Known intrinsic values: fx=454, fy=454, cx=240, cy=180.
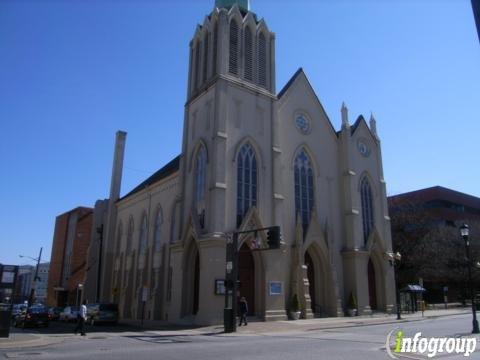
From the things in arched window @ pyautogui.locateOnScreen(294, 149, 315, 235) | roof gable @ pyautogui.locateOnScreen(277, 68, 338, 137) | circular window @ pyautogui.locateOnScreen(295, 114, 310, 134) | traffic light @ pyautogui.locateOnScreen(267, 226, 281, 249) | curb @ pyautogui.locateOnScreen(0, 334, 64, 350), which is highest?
roof gable @ pyautogui.locateOnScreen(277, 68, 338, 137)

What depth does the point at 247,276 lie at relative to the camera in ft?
99.1

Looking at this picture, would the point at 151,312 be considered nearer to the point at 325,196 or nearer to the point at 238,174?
the point at 238,174

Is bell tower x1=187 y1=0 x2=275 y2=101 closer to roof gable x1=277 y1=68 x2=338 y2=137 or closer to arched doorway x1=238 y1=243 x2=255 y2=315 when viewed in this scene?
roof gable x1=277 y1=68 x2=338 y2=137

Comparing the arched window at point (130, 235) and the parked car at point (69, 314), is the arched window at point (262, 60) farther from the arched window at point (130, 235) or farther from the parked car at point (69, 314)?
the parked car at point (69, 314)

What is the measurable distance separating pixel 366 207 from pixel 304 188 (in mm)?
7488

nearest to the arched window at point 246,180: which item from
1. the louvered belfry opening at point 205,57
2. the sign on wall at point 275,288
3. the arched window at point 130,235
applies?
the sign on wall at point 275,288

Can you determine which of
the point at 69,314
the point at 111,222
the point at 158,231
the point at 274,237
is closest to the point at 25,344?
the point at 274,237

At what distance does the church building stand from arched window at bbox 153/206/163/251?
10 cm

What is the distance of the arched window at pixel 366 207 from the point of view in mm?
39062

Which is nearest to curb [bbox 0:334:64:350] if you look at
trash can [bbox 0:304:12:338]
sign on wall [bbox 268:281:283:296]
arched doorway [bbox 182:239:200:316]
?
trash can [bbox 0:304:12:338]

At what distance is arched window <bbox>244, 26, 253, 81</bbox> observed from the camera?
3428 cm

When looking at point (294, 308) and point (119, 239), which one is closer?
point (294, 308)

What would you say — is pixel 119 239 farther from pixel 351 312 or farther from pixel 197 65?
pixel 351 312

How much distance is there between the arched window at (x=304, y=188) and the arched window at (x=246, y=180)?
4.83 meters
